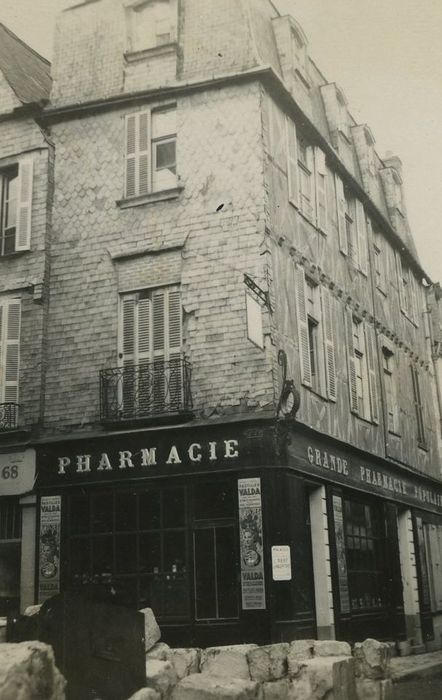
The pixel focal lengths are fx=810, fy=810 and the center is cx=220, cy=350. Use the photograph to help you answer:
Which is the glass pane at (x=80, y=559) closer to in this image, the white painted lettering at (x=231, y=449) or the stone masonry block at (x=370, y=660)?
the white painted lettering at (x=231, y=449)

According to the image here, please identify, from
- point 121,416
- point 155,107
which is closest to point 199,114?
point 155,107

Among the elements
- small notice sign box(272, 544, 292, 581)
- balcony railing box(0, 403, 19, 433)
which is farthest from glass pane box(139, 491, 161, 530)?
balcony railing box(0, 403, 19, 433)

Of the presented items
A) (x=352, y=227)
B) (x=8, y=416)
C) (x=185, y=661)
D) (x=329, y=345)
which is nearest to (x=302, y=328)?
(x=329, y=345)

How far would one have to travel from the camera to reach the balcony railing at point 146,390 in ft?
40.3

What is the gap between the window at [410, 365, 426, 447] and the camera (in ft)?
63.6

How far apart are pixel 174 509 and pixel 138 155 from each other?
19.6 feet

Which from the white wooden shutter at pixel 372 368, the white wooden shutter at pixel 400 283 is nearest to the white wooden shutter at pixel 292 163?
the white wooden shutter at pixel 372 368

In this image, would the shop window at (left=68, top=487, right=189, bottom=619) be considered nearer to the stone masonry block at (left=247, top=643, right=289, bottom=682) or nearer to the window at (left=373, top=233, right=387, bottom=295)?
the stone masonry block at (left=247, top=643, right=289, bottom=682)

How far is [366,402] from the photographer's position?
16250mm

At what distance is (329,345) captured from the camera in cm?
1462

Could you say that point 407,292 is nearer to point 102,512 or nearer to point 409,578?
point 409,578

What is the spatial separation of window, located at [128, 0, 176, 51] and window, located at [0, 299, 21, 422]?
503 centimetres

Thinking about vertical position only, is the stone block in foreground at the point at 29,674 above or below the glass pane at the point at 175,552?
below

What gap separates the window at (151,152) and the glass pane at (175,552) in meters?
5.66
